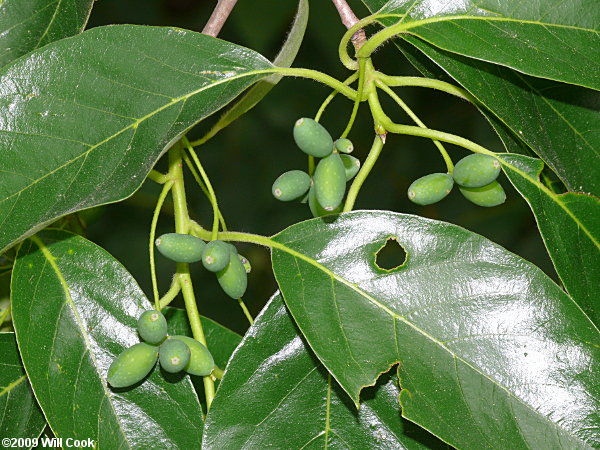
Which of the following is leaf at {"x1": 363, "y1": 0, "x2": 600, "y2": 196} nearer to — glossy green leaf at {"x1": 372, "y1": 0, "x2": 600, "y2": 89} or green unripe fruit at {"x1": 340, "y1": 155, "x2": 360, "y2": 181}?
glossy green leaf at {"x1": 372, "y1": 0, "x2": 600, "y2": 89}

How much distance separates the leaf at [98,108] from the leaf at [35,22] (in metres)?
0.18

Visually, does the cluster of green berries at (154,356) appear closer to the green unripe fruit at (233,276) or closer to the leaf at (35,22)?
the green unripe fruit at (233,276)

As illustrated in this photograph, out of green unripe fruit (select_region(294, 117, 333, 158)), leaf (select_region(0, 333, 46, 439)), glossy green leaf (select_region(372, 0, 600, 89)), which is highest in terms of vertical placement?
glossy green leaf (select_region(372, 0, 600, 89))

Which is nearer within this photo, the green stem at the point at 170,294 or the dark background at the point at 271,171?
the green stem at the point at 170,294

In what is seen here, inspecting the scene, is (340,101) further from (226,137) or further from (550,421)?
(550,421)

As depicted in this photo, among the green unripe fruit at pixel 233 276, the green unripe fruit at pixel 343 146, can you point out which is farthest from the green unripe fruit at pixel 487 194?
the green unripe fruit at pixel 233 276

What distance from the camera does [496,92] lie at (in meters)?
1.36

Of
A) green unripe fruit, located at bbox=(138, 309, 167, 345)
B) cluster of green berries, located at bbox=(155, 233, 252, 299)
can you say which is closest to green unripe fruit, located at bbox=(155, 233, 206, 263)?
cluster of green berries, located at bbox=(155, 233, 252, 299)

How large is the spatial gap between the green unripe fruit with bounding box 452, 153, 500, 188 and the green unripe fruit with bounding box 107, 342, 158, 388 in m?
0.62

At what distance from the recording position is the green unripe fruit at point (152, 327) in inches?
52.8

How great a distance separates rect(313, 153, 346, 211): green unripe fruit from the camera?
129 centimetres

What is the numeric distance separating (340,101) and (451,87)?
2087 mm

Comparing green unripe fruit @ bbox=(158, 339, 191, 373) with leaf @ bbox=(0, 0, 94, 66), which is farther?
leaf @ bbox=(0, 0, 94, 66)

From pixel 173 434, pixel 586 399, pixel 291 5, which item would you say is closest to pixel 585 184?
pixel 586 399
